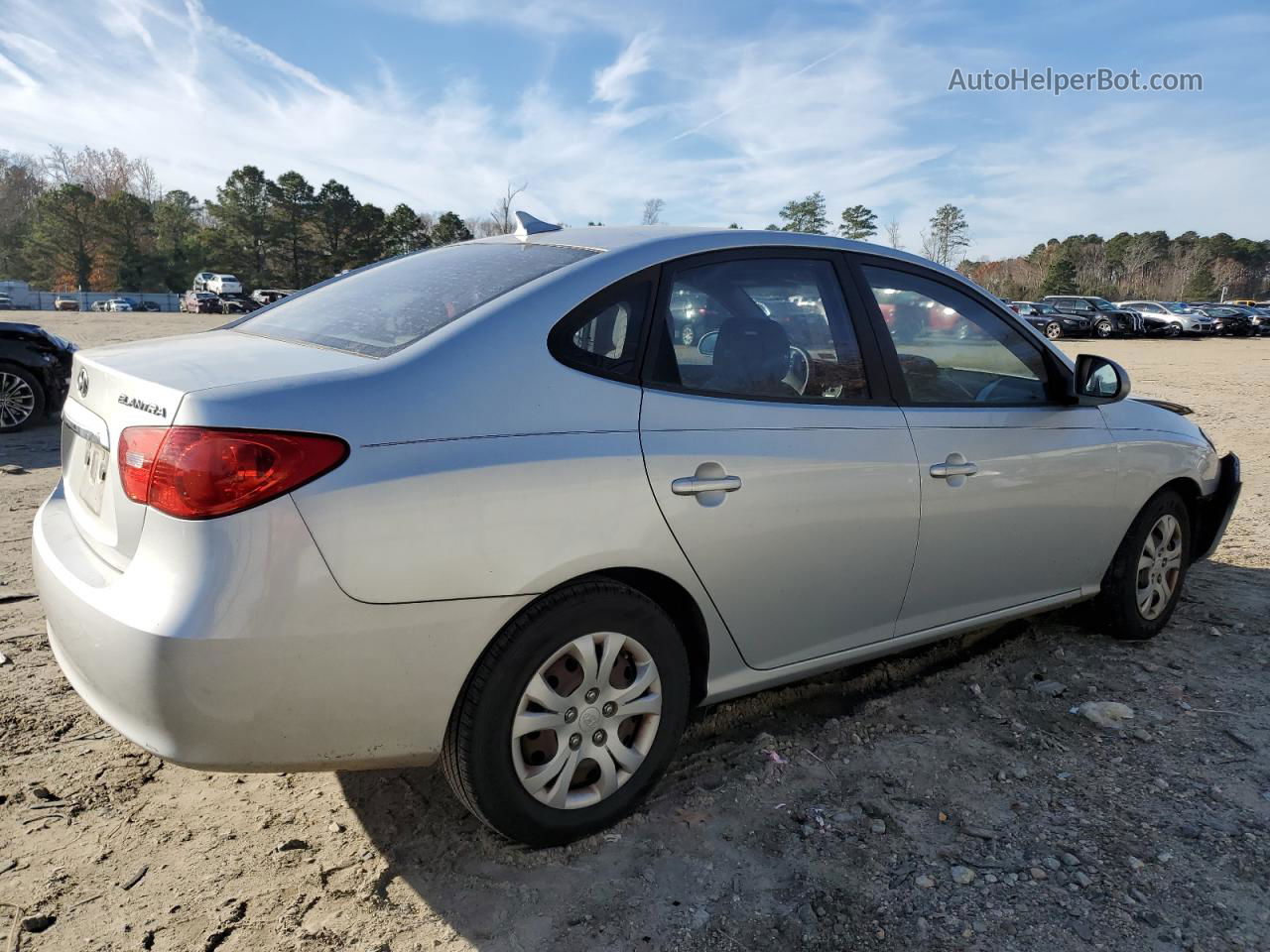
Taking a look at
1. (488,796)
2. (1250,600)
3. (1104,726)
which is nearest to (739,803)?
(488,796)

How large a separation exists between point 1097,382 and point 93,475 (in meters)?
3.45

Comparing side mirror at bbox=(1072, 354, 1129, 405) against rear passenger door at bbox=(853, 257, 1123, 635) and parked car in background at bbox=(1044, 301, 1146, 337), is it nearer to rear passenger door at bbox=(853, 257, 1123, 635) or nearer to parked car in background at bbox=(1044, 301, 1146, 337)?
rear passenger door at bbox=(853, 257, 1123, 635)

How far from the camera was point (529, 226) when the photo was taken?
3156 millimetres

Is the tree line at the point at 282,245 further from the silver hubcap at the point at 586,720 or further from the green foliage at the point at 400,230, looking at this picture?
the silver hubcap at the point at 586,720

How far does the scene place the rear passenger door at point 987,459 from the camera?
3051 millimetres

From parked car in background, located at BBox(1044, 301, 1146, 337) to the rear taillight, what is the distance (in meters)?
41.1

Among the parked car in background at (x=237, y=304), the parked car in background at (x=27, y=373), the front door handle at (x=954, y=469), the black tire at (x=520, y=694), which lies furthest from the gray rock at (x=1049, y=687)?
the parked car in background at (x=237, y=304)

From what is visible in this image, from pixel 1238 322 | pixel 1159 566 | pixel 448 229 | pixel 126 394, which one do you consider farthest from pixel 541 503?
pixel 448 229

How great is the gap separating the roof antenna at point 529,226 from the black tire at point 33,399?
7.90 meters

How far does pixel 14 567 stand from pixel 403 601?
12.5 feet

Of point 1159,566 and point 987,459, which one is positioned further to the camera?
point 1159,566

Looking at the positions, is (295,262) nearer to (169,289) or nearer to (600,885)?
(169,289)

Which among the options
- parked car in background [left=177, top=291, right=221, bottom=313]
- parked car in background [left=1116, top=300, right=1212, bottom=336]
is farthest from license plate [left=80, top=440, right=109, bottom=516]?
parked car in background [left=177, top=291, right=221, bottom=313]

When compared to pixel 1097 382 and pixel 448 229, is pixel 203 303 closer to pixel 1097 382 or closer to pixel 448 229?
pixel 448 229
